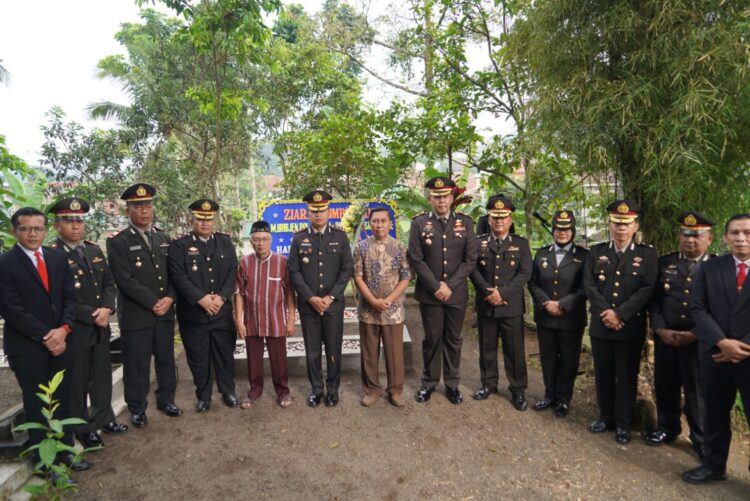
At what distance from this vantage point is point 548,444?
3.39m

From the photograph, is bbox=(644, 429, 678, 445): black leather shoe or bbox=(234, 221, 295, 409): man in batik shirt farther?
bbox=(234, 221, 295, 409): man in batik shirt

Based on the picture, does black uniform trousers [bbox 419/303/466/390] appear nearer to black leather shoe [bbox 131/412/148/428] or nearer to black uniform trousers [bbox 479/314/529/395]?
black uniform trousers [bbox 479/314/529/395]

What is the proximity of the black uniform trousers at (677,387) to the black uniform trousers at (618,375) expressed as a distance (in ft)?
0.48

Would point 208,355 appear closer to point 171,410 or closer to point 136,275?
point 171,410

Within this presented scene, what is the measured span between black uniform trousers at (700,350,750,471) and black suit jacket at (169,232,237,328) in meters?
3.50

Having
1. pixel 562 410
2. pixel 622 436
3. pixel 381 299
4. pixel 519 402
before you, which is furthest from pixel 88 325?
pixel 622 436

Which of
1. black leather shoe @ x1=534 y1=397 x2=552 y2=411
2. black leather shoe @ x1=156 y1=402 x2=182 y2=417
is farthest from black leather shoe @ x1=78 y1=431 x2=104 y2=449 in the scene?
black leather shoe @ x1=534 y1=397 x2=552 y2=411

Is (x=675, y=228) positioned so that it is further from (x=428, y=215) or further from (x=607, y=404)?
(x=428, y=215)

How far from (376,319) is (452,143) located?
11.4 feet

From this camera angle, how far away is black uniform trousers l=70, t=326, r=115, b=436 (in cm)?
322

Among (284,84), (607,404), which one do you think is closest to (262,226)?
(607,404)

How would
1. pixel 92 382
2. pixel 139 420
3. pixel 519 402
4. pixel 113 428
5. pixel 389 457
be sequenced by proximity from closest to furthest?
pixel 389 457, pixel 92 382, pixel 113 428, pixel 139 420, pixel 519 402

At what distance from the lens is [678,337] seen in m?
3.09

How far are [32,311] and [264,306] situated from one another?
1.63m
